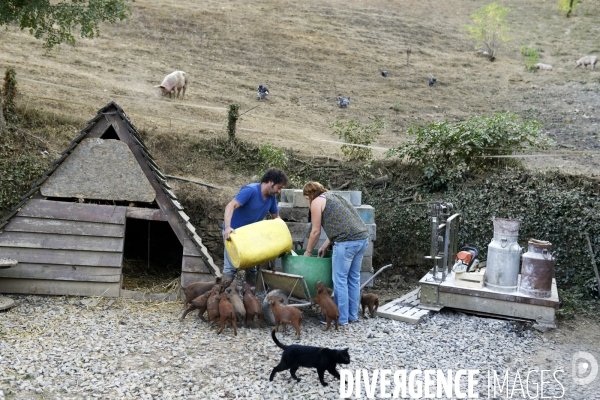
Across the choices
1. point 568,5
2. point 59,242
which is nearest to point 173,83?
point 59,242

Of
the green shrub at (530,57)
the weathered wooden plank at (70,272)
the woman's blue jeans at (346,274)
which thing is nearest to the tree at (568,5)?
the green shrub at (530,57)

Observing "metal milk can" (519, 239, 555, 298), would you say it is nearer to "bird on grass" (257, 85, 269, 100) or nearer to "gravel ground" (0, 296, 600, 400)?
"gravel ground" (0, 296, 600, 400)

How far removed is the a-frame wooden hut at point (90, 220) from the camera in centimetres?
781

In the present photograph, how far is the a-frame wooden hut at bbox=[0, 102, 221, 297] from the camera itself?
7809 mm

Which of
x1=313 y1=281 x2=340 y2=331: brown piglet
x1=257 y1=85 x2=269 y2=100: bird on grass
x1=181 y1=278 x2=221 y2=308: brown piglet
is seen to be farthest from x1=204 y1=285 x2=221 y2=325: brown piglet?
x1=257 y1=85 x2=269 y2=100: bird on grass

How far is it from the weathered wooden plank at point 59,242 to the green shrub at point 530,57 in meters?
22.4

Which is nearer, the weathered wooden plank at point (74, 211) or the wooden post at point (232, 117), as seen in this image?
the weathered wooden plank at point (74, 211)

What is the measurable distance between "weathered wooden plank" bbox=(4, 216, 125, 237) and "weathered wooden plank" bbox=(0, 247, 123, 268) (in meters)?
0.26

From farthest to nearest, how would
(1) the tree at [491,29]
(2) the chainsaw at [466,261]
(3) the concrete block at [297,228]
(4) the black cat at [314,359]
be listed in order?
(1) the tree at [491,29], (3) the concrete block at [297,228], (2) the chainsaw at [466,261], (4) the black cat at [314,359]

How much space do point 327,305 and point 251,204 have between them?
1.62m

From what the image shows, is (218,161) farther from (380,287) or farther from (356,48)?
(356,48)

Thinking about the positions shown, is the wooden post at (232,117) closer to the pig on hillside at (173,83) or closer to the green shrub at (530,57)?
the pig on hillside at (173,83)

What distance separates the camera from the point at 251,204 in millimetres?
7398

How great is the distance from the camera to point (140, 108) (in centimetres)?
1620
